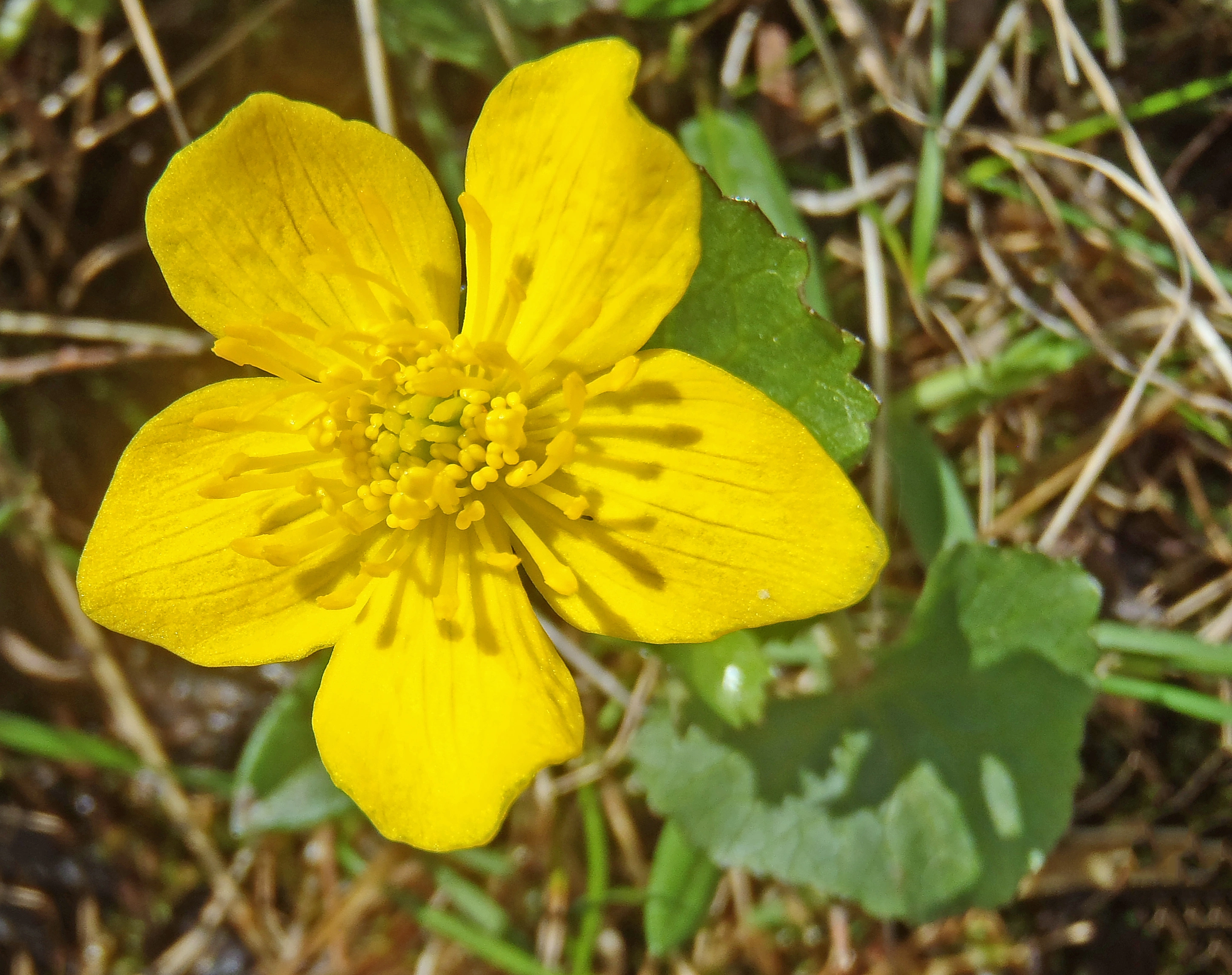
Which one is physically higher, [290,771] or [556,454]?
[556,454]

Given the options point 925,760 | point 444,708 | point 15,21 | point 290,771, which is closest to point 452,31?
point 15,21

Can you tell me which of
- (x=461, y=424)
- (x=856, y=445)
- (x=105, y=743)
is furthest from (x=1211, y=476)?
(x=105, y=743)

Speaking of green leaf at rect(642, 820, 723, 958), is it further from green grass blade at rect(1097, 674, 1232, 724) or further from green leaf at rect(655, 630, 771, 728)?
green grass blade at rect(1097, 674, 1232, 724)

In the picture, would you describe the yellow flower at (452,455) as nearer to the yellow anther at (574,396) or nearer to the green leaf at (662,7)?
the yellow anther at (574,396)

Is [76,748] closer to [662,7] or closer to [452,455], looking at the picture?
[452,455]

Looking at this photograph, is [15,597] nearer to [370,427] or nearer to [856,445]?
[370,427]
